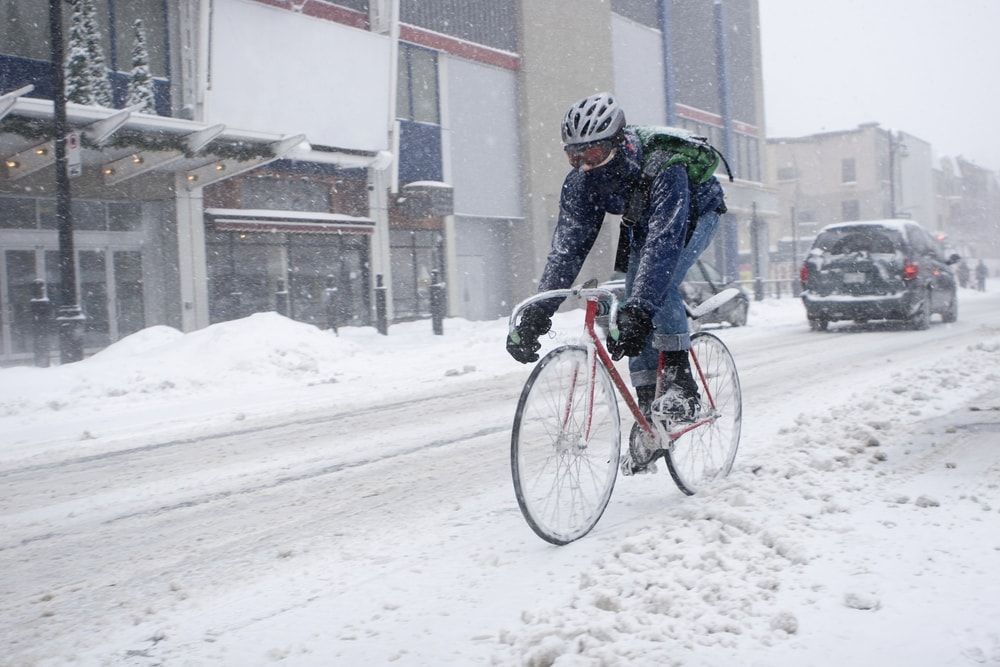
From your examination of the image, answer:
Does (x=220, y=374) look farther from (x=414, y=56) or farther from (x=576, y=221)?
(x=414, y=56)

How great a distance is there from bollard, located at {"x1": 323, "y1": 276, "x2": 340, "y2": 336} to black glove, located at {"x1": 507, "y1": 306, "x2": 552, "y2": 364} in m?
15.4

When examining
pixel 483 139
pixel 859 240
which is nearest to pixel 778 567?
pixel 859 240

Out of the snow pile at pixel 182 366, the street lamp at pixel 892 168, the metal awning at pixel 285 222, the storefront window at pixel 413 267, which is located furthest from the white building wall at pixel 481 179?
the street lamp at pixel 892 168

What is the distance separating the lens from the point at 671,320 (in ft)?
12.5

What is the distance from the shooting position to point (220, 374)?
10078 millimetres

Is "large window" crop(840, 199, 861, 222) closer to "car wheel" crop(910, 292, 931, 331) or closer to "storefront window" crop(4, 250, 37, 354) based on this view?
"car wheel" crop(910, 292, 931, 331)

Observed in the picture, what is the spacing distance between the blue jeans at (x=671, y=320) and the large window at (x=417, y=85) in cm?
2089

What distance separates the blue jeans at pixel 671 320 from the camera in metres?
3.80

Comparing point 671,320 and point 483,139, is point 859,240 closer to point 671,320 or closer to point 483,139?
point 671,320

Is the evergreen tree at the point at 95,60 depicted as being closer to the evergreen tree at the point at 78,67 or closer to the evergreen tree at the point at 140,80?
the evergreen tree at the point at 78,67

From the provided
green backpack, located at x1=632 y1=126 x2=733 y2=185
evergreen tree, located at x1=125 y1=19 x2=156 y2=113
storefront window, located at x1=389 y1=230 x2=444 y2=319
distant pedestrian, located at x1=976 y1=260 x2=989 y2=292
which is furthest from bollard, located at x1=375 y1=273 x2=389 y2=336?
distant pedestrian, located at x1=976 y1=260 x2=989 y2=292

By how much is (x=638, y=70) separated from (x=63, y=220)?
84.5 feet

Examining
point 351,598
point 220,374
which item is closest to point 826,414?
point 351,598

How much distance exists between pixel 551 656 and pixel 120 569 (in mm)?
1999
